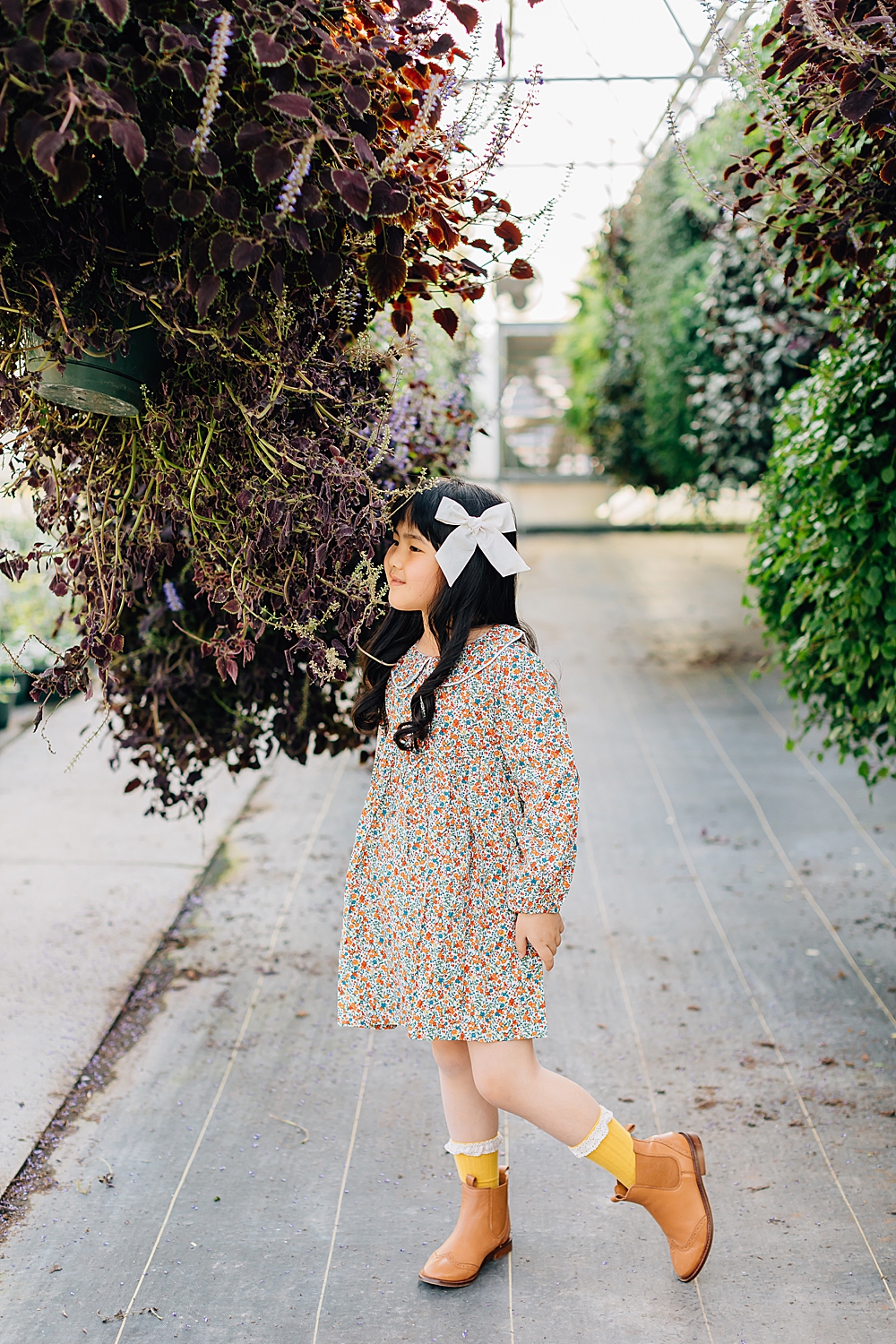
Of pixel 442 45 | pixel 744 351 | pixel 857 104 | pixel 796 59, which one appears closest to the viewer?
pixel 442 45

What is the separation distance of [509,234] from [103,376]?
0.61 meters

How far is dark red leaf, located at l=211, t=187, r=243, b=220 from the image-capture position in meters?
1.20

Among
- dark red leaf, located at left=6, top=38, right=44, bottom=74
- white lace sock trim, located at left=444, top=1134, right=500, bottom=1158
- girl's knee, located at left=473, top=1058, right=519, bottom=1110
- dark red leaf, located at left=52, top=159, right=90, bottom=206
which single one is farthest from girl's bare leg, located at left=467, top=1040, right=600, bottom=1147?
dark red leaf, located at left=6, top=38, right=44, bottom=74

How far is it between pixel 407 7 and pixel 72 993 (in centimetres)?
237

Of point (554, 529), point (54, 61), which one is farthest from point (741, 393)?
point (554, 529)

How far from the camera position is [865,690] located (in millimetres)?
2561

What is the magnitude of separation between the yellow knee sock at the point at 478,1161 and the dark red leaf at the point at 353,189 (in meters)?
1.45

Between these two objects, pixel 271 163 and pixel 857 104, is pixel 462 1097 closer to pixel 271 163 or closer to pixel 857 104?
pixel 271 163

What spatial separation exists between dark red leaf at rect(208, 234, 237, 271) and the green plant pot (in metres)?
0.29

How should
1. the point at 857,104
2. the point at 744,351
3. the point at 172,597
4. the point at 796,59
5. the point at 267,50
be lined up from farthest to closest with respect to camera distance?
1. the point at 744,351
2. the point at 172,597
3. the point at 796,59
4. the point at 857,104
5. the point at 267,50

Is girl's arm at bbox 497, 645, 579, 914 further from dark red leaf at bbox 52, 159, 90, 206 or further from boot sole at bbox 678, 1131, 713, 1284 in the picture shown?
dark red leaf at bbox 52, 159, 90, 206

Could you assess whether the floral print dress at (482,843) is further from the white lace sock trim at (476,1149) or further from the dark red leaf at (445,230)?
the dark red leaf at (445,230)

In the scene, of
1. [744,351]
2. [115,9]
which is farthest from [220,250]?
[744,351]

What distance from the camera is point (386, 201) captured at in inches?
50.2
